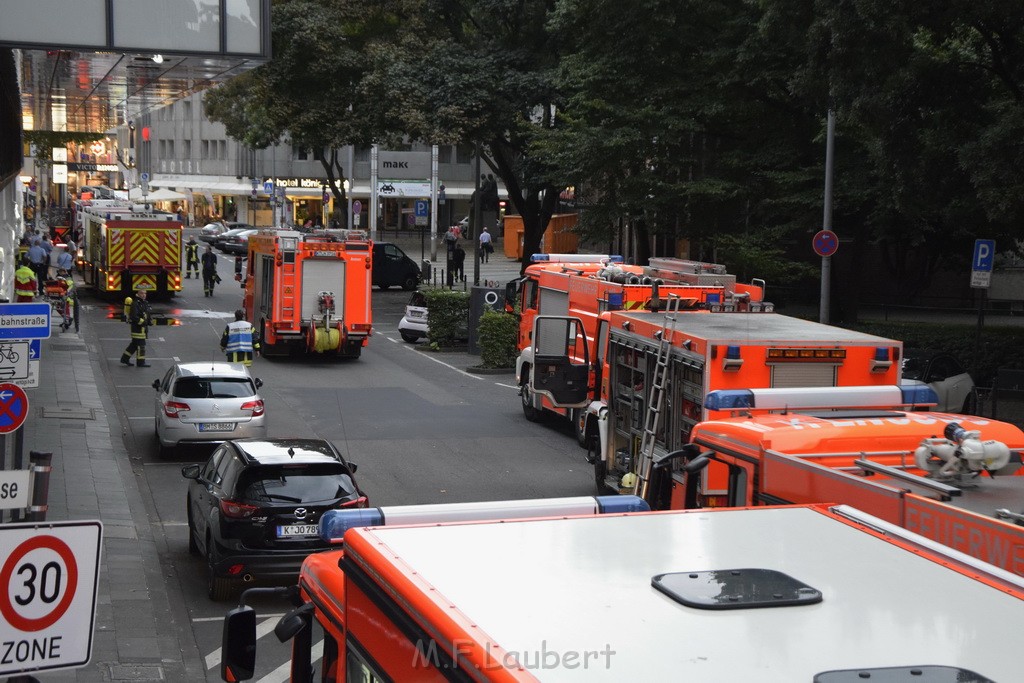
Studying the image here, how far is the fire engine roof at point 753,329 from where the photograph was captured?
13.7 m

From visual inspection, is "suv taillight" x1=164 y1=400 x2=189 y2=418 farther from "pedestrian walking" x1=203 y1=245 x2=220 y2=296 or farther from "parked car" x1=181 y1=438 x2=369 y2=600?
"pedestrian walking" x1=203 y1=245 x2=220 y2=296

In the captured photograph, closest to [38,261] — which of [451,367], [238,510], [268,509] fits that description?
[451,367]

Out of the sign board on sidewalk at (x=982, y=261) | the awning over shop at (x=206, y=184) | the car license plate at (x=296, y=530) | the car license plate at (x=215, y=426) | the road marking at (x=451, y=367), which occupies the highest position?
the awning over shop at (x=206, y=184)

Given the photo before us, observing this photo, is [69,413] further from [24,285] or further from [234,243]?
[234,243]

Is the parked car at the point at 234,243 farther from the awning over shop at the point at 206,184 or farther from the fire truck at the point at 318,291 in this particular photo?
the fire truck at the point at 318,291

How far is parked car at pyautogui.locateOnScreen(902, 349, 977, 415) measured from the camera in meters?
22.0

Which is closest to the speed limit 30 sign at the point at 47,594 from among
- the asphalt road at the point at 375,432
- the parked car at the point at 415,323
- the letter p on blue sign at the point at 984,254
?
the asphalt road at the point at 375,432

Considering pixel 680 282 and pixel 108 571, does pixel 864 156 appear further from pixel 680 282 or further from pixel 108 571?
pixel 108 571

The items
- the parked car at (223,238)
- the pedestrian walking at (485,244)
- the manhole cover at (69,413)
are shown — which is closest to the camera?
the manhole cover at (69,413)

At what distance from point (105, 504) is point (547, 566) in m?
12.9

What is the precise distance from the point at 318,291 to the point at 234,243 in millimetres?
38547

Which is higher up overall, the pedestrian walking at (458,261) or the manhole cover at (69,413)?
the pedestrian walking at (458,261)

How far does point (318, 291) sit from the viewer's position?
96.4ft

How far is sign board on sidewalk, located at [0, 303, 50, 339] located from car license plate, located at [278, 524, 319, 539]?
335 cm
